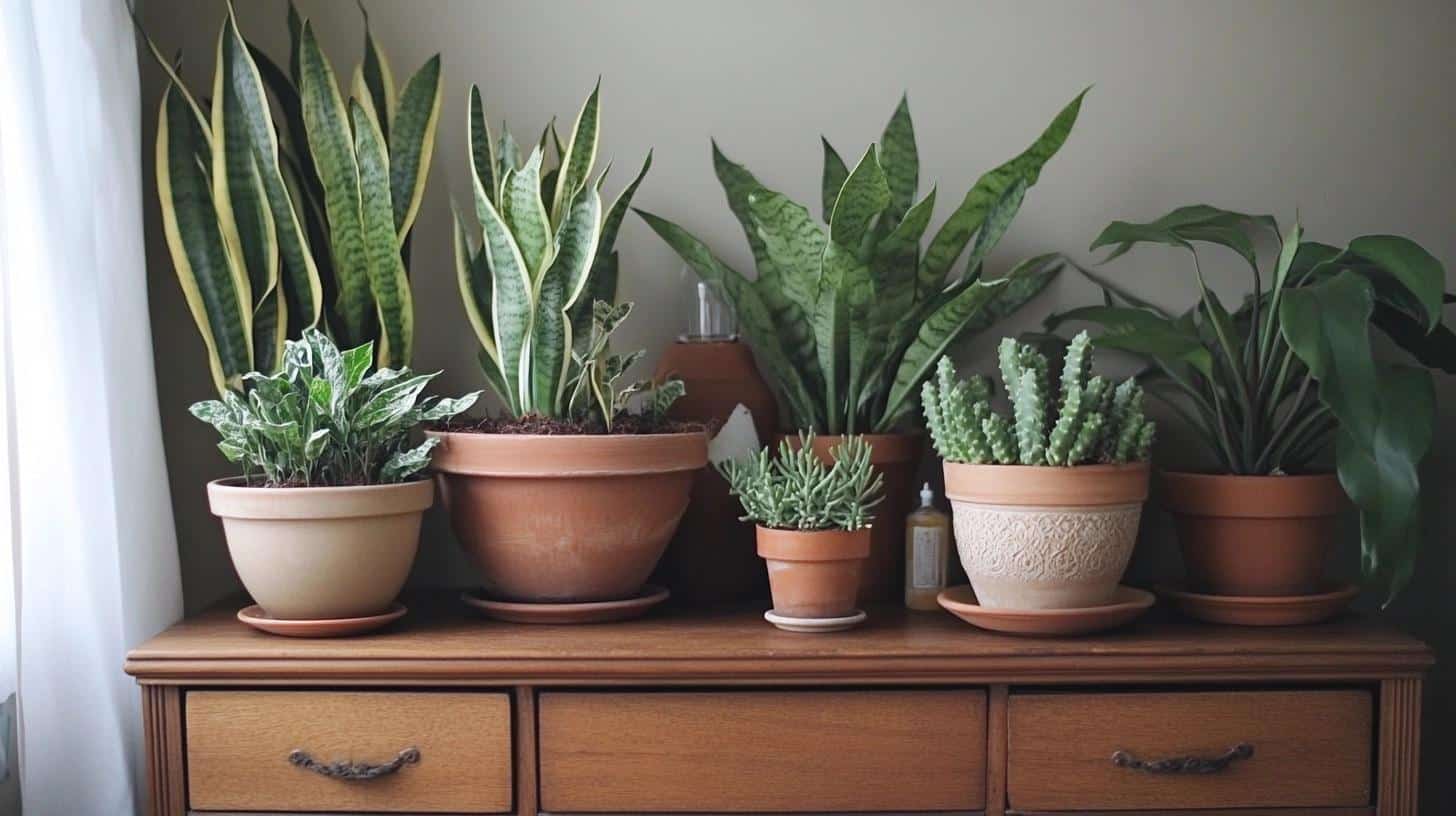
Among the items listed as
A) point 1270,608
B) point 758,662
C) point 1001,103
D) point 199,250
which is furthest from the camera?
point 1001,103

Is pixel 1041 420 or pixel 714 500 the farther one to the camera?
pixel 714 500

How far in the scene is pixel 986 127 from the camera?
153 centimetres

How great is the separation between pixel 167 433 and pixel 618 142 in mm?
682

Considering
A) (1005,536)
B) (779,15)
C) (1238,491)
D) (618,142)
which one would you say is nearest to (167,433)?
(618,142)

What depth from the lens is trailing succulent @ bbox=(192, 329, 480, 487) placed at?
118 cm

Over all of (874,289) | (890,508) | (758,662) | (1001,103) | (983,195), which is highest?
(1001,103)

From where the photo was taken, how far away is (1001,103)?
153 centimetres

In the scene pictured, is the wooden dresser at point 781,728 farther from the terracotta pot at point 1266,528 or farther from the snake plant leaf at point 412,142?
the snake plant leaf at point 412,142

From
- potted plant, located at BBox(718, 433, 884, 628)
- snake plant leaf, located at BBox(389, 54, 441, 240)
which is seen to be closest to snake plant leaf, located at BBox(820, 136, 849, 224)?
potted plant, located at BBox(718, 433, 884, 628)

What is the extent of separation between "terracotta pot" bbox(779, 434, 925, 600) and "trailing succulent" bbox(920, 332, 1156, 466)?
0.41 ft

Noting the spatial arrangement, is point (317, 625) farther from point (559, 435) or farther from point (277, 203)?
point (277, 203)

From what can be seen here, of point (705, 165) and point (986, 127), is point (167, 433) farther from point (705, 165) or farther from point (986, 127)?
point (986, 127)

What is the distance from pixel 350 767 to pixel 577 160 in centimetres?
67

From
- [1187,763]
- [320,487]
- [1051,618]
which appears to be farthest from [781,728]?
[320,487]
